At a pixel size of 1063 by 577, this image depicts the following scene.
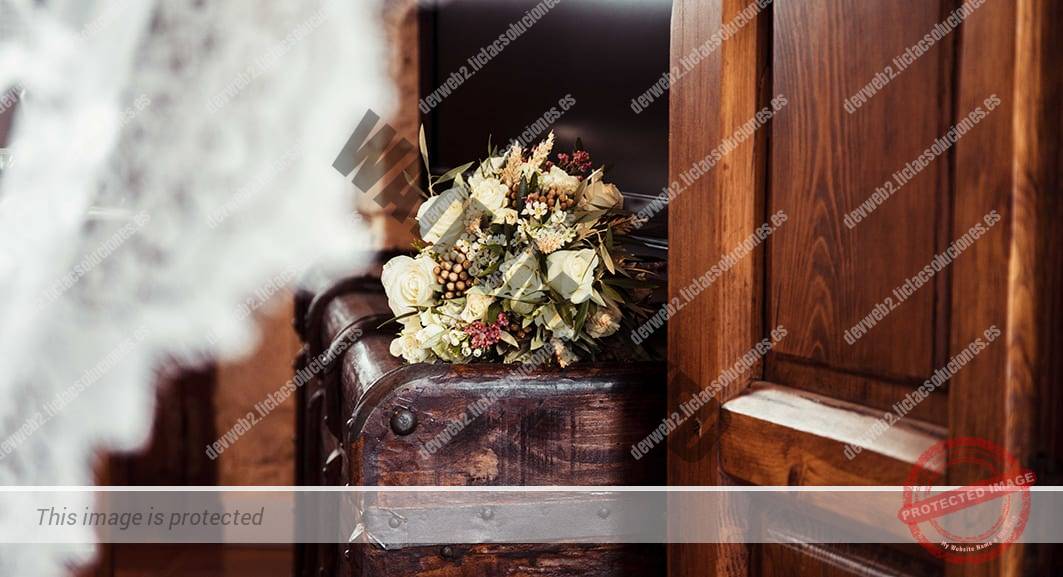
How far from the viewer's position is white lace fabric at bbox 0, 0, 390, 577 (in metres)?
3.64

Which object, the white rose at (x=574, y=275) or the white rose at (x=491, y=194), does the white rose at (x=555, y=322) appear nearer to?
the white rose at (x=574, y=275)

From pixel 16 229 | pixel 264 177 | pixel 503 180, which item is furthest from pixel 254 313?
pixel 503 180

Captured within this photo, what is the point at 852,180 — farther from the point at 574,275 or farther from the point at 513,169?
the point at 513,169

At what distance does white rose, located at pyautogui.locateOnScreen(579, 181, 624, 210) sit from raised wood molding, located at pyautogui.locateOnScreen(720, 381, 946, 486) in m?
0.45

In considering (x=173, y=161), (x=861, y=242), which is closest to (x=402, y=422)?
(x=861, y=242)

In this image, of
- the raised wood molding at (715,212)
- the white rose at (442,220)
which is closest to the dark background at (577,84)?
the white rose at (442,220)

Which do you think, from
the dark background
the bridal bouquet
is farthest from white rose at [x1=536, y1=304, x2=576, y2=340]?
the dark background

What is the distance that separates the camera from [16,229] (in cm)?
350

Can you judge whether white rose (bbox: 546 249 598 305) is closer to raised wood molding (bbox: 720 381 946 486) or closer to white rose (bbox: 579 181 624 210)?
white rose (bbox: 579 181 624 210)

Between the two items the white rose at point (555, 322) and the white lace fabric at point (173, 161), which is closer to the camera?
the white rose at point (555, 322)

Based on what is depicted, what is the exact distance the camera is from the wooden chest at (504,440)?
1.28 meters

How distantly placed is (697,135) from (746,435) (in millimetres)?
347

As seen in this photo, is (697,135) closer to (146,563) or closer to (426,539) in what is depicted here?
(426,539)

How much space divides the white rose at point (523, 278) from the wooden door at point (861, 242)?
23 centimetres
